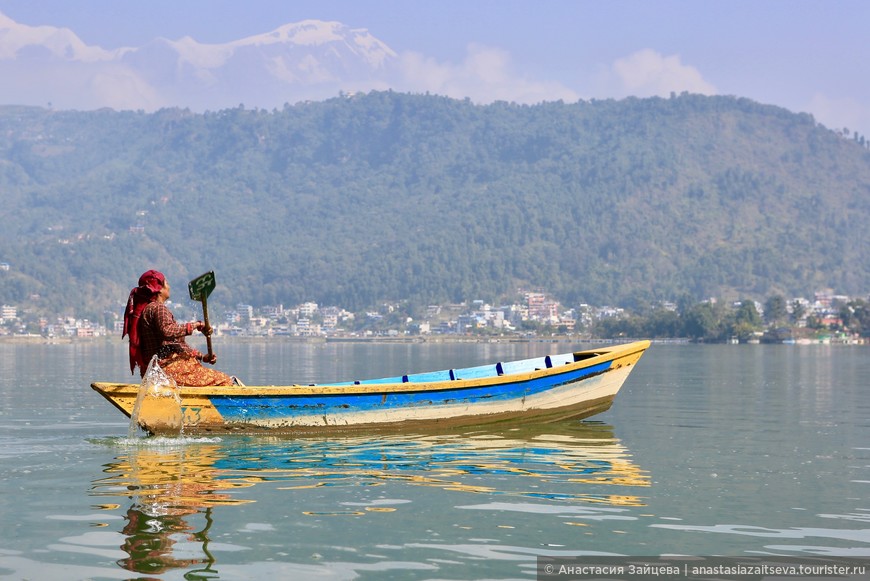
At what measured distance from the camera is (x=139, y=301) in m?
18.5

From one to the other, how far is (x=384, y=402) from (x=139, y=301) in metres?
4.08

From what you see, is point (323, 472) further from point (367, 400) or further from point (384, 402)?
point (384, 402)

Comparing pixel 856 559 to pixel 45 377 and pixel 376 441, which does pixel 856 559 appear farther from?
pixel 45 377

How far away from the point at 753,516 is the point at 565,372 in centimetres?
846

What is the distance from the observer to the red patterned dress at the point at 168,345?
1828 cm

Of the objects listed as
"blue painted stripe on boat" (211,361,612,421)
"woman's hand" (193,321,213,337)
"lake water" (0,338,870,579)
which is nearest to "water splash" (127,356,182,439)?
"lake water" (0,338,870,579)

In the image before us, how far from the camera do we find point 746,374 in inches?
2082

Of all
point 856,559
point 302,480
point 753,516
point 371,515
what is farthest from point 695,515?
point 302,480

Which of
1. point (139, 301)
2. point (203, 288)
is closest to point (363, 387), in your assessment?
point (203, 288)

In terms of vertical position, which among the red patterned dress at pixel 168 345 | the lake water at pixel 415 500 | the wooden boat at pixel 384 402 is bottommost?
the lake water at pixel 415 500

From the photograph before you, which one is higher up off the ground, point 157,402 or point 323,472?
point 157,402

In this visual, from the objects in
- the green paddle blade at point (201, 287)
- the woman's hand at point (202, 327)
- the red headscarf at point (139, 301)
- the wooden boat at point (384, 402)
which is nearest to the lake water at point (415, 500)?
the wooden boat at point (384, 402)

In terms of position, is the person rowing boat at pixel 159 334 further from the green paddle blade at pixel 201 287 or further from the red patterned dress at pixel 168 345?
the green paddle blade at pixel 201 287

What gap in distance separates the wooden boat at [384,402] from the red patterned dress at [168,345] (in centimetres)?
39
